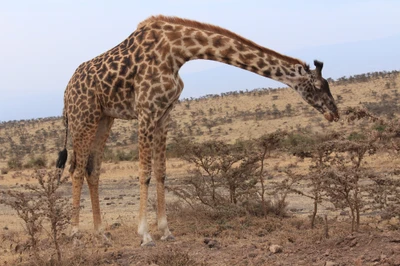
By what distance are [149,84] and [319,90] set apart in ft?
6.80

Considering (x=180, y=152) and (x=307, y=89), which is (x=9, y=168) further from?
(x=307, y=89)

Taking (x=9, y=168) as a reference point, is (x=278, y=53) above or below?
above

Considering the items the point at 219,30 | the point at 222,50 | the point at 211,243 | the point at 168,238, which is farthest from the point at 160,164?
the point at 219,30

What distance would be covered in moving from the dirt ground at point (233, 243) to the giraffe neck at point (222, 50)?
1.92 m

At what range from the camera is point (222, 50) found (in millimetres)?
6750

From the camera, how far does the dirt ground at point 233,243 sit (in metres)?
5.27

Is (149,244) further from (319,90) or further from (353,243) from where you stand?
(319,90)

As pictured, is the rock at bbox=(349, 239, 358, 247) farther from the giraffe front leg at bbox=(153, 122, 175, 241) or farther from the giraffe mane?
the giraffe front leg at bbox=(153, 122, 175, 241)

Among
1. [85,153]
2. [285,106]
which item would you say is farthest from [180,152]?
[285,106]

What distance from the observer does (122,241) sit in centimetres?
721

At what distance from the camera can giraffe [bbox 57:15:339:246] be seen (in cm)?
645

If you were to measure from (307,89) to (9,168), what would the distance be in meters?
19.3

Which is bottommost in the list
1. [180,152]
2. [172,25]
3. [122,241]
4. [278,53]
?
[122,241]

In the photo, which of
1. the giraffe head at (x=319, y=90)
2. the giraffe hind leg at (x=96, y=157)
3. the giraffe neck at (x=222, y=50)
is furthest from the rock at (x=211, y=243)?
the giraffe neck at (x=222, y=50)
